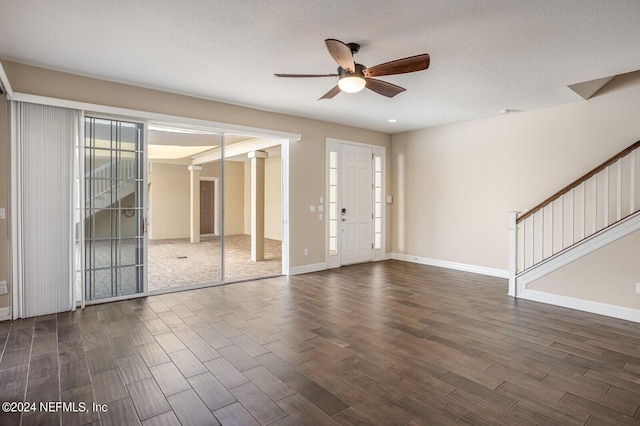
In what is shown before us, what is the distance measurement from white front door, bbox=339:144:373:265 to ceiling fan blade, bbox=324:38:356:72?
3833 mm

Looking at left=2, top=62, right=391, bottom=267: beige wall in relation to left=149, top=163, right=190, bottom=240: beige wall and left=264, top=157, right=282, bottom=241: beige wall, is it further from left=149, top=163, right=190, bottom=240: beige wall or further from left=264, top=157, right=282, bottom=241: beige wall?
left=149, top=163, right=190, bottom=240: beige wall

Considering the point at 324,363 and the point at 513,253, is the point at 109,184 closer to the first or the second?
the point at 324,363

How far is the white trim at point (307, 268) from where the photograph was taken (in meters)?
6.17

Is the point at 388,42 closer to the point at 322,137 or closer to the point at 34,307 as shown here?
the point at 322,137

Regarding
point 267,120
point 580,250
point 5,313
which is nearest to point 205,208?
point 267,120

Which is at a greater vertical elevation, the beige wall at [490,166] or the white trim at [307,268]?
the beige wall at [490,166]

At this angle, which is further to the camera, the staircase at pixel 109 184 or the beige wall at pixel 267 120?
the staircase at pixel 109 184

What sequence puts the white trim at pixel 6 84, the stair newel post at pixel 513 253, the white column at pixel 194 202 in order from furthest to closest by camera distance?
the white column at pixel 194 202, the stair newel post at pixel 513 253, the white trim at pixel 6 84

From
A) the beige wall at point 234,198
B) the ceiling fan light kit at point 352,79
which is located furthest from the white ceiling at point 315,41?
the beige wall at point 234,198

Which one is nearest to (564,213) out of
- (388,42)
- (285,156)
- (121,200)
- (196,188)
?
(388,42)

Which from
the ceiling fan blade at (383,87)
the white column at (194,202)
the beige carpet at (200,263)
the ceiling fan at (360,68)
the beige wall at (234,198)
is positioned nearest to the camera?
the ceiling fan at (360,68)

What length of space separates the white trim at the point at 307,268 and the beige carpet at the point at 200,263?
291mm

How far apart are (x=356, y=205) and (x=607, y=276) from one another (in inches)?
167

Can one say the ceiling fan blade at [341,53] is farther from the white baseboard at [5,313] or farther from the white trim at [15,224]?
the white baseboard at [5,313]
